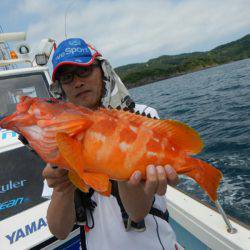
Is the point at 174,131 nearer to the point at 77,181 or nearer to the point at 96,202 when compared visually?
the point at 77,181

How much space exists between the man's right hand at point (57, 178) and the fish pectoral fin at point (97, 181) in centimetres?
39

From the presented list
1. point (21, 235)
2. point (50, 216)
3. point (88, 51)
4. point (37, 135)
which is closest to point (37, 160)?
point (21, 235)

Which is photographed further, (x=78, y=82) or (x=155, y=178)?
(x=78, y=82)

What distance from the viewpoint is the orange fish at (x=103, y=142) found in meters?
1.75

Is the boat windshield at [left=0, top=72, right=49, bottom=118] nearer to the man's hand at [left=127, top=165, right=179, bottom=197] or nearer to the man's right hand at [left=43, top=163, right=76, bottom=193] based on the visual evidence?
the man's right hand at [left=43, top=163, right=76, bottom=193]

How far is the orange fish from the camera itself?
68.9 inches

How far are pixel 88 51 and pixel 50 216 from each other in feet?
4.93

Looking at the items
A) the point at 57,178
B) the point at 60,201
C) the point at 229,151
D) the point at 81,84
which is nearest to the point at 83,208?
the point at 60,201

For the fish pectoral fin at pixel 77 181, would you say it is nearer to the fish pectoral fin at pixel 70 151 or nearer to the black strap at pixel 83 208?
the fish pectoral fin at pixel 70 151

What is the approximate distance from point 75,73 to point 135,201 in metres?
1.24

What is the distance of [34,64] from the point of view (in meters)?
6.66

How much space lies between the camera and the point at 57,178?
2.12 m

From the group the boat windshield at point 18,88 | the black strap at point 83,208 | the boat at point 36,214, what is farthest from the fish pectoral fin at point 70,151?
the boat windshield at point 18,88

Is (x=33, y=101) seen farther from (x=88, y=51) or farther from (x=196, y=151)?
(x=196, y=151)
